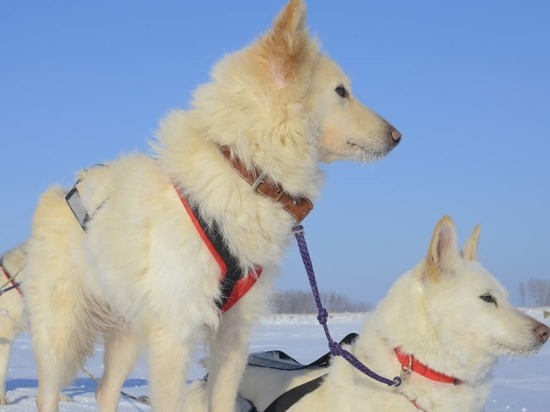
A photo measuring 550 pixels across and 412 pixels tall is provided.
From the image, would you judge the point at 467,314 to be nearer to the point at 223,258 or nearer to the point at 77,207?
the point at 223,258

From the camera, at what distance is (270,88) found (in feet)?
12.1

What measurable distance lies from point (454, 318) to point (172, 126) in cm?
197

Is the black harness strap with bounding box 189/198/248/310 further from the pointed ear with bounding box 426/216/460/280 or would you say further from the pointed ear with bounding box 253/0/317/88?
the pointed ear with bounding box 426/216/460/280

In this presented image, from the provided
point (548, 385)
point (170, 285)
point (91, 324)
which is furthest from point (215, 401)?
point (548, 385)

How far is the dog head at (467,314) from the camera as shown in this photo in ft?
13.3

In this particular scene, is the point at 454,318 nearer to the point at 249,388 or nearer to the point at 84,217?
→ the point at 249,388

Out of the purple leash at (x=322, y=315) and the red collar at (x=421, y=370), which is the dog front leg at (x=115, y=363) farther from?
the red collar at (x=421, y=370)

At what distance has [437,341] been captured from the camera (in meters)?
4.05

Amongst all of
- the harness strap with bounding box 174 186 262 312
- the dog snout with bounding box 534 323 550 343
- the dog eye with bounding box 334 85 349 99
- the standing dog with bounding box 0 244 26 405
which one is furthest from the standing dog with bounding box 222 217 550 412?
the standing dog with bounding box 0 244 26 405

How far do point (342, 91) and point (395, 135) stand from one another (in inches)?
15.7

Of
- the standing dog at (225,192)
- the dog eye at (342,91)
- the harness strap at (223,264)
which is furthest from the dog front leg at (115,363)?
the dog eye at (342,91)

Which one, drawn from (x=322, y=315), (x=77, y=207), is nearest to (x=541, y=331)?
(x=322, y=315)

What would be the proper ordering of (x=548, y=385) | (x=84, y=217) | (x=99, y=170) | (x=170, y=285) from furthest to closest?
(x=548, y=385) < (x=99, y=170) < (x=84, y=217) < (x=170, y=285)

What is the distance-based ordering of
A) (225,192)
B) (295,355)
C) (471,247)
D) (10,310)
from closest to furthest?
1. (225,192)
2. (471,247)
3. (10,310)
4. (295,355)
